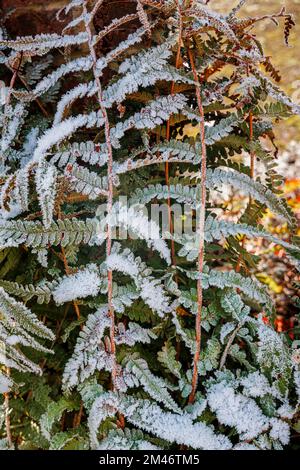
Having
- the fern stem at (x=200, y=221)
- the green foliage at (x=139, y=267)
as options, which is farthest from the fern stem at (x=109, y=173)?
the fern stem at (x=200, y=221)

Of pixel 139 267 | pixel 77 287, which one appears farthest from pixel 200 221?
pixel 77 287

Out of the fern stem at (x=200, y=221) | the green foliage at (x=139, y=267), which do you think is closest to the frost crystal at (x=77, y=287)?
the green foliage at (x=139, y=267)

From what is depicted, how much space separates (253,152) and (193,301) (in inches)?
16.0

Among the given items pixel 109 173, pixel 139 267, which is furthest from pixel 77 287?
pixel 109 173

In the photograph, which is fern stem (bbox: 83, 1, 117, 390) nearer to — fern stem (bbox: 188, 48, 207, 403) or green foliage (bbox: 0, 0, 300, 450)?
green foliage (bbox: 0, 0, 300, 450)

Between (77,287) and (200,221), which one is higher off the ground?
(200,221)

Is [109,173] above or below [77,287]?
above

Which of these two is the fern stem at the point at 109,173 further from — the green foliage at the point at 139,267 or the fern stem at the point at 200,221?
the fern stem at the point at 200,221

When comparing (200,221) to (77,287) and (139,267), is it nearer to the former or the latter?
(139,267)

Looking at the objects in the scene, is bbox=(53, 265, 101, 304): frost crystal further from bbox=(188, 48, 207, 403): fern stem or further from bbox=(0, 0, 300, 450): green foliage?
bbox=(188, 48, 207, 403): fern stem

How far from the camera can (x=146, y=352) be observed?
4.20ft

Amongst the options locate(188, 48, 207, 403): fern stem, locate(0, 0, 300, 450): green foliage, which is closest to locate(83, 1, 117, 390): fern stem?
locate(0, 0, 300, 450): green foliage

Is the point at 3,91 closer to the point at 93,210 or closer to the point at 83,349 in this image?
the point at 93,210
